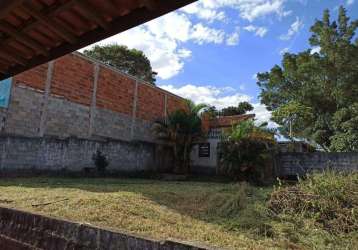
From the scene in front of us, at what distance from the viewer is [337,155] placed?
1102cm

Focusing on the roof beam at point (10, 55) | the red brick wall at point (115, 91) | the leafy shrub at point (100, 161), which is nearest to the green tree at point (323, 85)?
the red brick wall at point (115, 91)

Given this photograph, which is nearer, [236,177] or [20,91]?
[20,91]

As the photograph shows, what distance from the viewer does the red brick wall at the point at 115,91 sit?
12.6 meters

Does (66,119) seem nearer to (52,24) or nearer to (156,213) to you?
(156,213)

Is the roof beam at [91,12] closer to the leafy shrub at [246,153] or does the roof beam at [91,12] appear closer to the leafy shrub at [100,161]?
the leafy shrub at [246,153]

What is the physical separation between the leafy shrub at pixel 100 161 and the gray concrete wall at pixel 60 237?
25.1 feet

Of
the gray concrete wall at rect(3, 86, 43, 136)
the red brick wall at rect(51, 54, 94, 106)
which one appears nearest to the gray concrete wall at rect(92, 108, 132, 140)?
the red brick wall at rect(51, 54, 94, 106)

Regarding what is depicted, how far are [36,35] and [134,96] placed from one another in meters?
11.4

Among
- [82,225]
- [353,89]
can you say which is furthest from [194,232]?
[353,89]

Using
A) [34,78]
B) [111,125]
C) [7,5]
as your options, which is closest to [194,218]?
[7,5]

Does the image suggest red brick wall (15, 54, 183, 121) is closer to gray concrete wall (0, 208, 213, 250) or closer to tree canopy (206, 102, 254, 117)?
gray concrete wall (0, 208, 213, 250)

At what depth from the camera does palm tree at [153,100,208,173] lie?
13305 mm

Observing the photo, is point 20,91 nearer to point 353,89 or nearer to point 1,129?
point 1,129

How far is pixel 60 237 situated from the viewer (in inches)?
133
